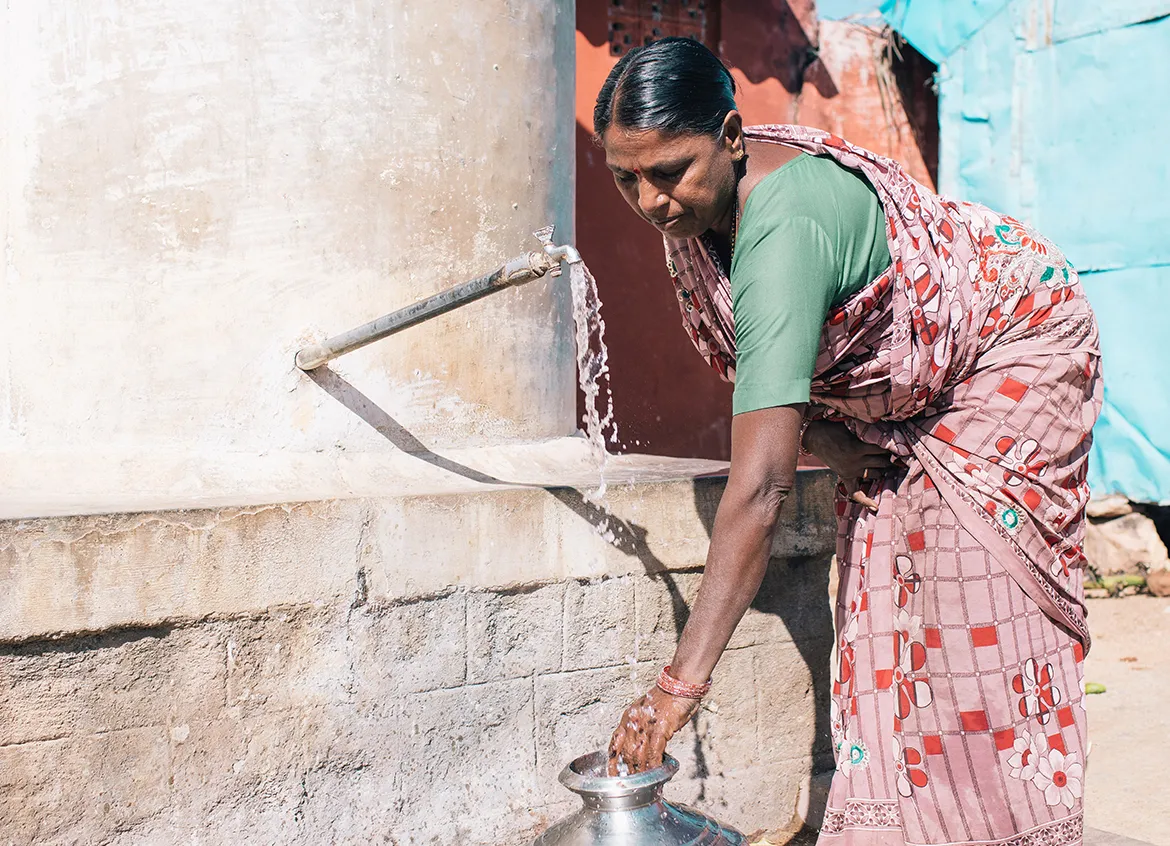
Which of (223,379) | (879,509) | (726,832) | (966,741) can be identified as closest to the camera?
(726,832)

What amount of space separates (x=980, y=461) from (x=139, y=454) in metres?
1.76

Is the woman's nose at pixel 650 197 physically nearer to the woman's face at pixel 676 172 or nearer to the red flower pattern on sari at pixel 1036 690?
the woman's face at pixel 676 172

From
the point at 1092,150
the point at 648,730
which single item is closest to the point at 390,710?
the point at 648,730

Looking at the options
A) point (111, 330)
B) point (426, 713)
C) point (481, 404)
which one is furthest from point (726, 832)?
point (111, 330)

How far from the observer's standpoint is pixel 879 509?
221cm

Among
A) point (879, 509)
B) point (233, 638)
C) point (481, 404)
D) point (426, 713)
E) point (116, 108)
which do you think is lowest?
point (426, 713)

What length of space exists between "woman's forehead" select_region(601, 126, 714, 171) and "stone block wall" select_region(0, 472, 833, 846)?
1049 millimetres

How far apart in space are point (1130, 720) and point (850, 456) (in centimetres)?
307

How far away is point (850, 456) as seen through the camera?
88.3 inches

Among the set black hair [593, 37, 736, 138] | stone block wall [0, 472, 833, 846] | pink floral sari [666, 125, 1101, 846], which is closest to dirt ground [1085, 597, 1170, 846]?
stone block wall [0, 472, 833, 846]

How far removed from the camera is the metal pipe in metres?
2.15

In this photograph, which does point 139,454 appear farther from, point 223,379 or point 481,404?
point 481,404

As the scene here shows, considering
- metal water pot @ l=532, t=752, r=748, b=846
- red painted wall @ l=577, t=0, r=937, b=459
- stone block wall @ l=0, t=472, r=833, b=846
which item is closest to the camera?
metal water pot @ l=532, t=752, r=748, b=846

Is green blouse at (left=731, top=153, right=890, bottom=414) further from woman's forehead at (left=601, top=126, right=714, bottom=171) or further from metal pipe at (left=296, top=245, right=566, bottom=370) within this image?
metal pipe at (left=296, top=245, right=566, bottom=370)
